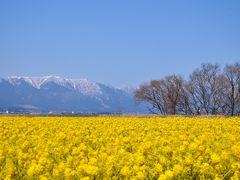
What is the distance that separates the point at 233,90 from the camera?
270 ft

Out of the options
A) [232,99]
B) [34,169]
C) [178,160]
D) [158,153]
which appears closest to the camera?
[34,169]

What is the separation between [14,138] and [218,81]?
2752 inches

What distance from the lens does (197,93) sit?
86.4 meters

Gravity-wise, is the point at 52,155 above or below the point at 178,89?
below

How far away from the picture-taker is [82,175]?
869 centimetres

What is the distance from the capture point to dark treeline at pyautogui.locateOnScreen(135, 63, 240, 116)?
82.5 m

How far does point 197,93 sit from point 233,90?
608 centimetres

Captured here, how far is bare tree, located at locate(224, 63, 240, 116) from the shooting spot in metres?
81.2

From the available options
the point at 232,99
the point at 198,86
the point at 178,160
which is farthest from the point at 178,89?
the point at 178,160

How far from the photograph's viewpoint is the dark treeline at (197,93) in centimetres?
8250

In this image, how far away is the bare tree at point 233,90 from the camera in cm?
8119

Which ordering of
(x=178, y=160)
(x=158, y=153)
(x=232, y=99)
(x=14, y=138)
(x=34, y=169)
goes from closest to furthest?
(x=34, y=169) → (x=178, y=160) → (x=158, y=153) → (x=14, y=138) → (x=232, y=99)

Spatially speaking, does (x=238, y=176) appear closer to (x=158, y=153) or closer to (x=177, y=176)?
(x=177, y=176)

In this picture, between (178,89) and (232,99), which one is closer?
(232,99)
